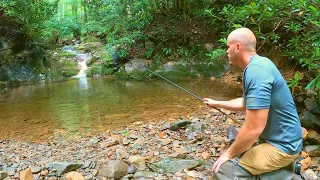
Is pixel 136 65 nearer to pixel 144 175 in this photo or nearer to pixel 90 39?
pixel 90 39

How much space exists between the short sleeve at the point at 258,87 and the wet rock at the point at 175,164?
4.94ft

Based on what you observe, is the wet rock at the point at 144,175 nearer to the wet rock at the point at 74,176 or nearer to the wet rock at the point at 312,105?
the wet rock at the point at 74,176

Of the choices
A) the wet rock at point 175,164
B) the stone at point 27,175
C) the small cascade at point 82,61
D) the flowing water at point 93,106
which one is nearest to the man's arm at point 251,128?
the wet rock at point 175,164

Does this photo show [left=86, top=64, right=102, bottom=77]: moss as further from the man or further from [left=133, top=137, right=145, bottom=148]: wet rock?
the man

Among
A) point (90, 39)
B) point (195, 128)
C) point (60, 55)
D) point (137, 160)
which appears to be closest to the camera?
point (137, 160)

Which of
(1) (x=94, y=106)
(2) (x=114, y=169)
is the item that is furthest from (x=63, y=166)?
(1) (x=94, y=106)

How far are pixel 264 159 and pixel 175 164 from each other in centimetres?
135

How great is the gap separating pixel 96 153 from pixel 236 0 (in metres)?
8.01

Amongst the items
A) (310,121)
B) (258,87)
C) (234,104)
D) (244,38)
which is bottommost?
(310,121)

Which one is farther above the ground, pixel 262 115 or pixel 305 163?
pixel 262 115

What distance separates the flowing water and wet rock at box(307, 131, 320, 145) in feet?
7.83

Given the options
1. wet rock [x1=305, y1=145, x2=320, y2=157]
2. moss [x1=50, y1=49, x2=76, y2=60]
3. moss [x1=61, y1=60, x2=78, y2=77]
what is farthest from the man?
moss [x1=50, y1=49, x2=76, y2=60]

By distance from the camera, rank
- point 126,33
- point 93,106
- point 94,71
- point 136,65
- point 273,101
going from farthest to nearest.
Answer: point 94,71 → point 126,33 → point 136,65 → point 93,106 → point 273,101

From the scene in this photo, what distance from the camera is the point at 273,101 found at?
68.3 inches
